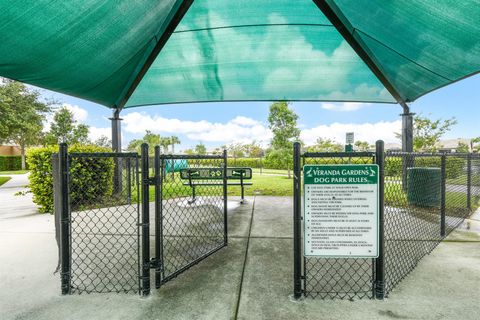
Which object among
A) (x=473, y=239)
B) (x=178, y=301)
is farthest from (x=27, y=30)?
(x=473, y=239)

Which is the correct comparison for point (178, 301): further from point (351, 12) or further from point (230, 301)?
point (351, 12)

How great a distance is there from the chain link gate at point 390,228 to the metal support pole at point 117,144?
16.9 ft

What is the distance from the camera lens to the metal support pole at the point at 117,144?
20.0 ft

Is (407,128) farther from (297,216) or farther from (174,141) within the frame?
(174,141)

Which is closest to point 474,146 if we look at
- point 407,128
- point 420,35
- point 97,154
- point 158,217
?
point 407,128

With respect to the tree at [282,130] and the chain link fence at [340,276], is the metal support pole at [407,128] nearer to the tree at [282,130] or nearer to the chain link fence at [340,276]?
the chain link fence at [340,276]

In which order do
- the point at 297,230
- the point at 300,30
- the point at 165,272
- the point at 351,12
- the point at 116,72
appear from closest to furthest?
the point at 297,230
the point at 165,272
the point at 351,12
the point at 300,30
the point at 116,72

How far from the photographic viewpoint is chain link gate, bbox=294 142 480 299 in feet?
6.36

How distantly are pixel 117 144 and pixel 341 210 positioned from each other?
6285 millimetres

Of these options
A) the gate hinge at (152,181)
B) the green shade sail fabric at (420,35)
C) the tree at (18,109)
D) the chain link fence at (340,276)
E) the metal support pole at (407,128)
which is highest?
the tree at (18,109)

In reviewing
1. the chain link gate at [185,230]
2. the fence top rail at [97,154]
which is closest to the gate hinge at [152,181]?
the chain link gate at [185,230]

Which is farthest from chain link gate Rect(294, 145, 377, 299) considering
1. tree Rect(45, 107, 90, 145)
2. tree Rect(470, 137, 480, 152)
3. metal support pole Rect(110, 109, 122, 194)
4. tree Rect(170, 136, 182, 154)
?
tree Rect(170, 136, 182, 154)

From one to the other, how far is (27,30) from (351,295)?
448 cm

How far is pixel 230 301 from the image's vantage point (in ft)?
6.46
